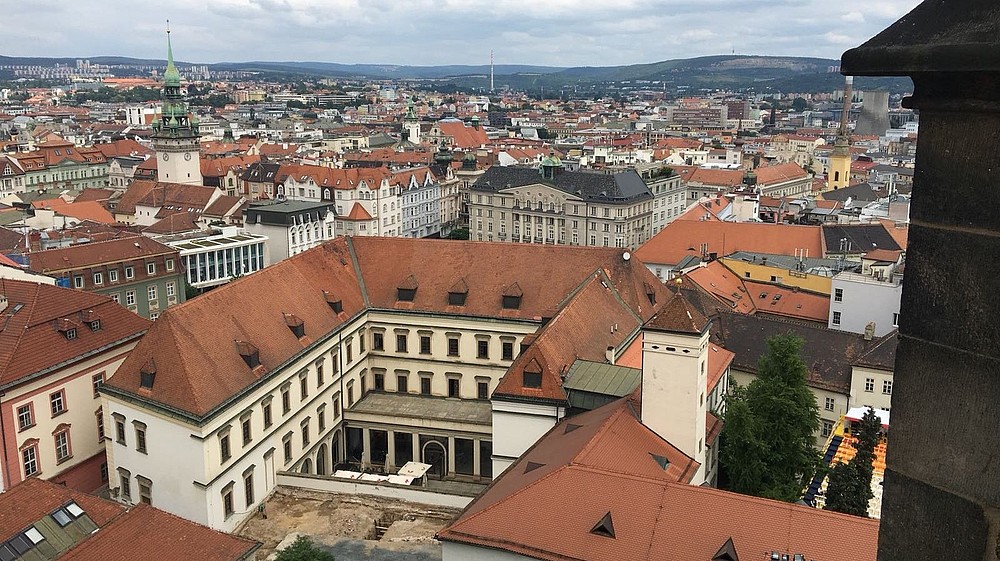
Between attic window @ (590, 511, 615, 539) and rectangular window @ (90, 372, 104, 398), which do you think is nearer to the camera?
attic window @ (590, 511, 615, 539)

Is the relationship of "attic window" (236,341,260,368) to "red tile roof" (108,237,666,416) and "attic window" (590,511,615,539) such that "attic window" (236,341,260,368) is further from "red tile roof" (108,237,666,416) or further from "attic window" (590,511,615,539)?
"attic window" (590,511,615,539)

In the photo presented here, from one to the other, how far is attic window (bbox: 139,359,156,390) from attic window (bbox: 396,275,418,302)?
17.4 meters

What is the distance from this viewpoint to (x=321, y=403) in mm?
45656

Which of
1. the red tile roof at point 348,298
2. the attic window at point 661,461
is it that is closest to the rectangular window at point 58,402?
the red tile roof at point 348,298

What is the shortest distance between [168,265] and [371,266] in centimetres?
2741

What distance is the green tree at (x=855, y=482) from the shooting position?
33.1m

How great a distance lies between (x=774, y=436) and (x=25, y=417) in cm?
3391

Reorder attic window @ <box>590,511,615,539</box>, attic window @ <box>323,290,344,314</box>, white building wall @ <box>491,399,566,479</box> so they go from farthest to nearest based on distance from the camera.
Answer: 1. attic window @ <box>323,290,344,314</box>
2. white building wall @ <box>491,399,566,479</box>
3. attic window @ <box>590,511,615,539</box>

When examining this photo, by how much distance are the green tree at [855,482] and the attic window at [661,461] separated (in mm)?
8003

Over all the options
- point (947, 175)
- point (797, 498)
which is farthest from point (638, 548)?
point (947, 175)

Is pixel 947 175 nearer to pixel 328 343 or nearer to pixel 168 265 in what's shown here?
pixel 328 343

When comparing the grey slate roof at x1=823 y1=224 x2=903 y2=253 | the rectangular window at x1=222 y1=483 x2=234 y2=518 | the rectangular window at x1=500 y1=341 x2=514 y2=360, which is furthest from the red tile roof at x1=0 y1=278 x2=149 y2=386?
the grey slate roof at x1=823 y1=224 x2=903 y2=253

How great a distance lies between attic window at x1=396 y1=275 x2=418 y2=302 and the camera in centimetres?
5062

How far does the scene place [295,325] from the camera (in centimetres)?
4300
